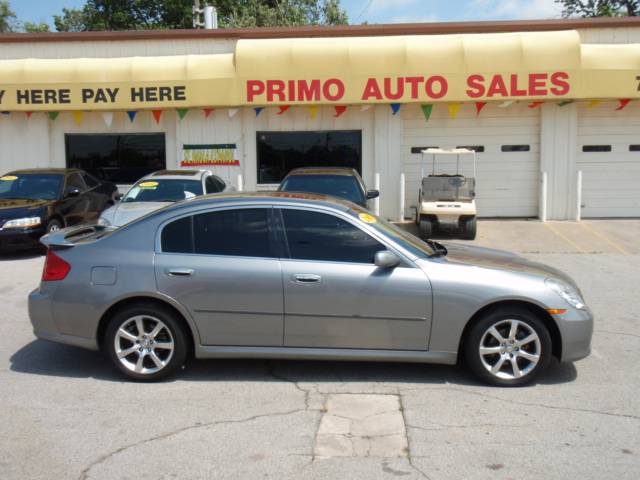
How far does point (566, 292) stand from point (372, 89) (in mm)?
10342

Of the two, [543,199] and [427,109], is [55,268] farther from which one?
[543,199]

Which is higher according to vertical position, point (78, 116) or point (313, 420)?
point (78, 116)

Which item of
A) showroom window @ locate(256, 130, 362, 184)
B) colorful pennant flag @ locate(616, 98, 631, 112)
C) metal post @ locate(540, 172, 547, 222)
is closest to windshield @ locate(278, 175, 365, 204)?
showroom window @ locate(256, 130, 362, 184)

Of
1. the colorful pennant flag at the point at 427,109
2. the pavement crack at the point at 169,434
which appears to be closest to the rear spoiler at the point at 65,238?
the pavement crack at the point at 169,434

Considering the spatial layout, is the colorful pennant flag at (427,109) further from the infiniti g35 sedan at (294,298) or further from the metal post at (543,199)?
the infiniti g35 sedan at (294,298)

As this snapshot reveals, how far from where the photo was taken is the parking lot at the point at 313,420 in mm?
3996

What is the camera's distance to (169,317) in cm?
536

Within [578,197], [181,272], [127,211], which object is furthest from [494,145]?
[181,272]

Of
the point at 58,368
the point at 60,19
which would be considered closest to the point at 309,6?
the point at 60,19

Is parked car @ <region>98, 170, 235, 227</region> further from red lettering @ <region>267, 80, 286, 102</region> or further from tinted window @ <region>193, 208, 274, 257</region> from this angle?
tinted window @ <region>193, 208, 274, 257</region>

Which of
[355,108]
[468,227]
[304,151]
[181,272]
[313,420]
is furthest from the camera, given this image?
[304,151]

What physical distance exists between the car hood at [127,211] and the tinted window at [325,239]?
5.52 meters

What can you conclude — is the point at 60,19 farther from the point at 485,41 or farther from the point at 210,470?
the point at 210,470

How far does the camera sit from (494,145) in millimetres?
16125
